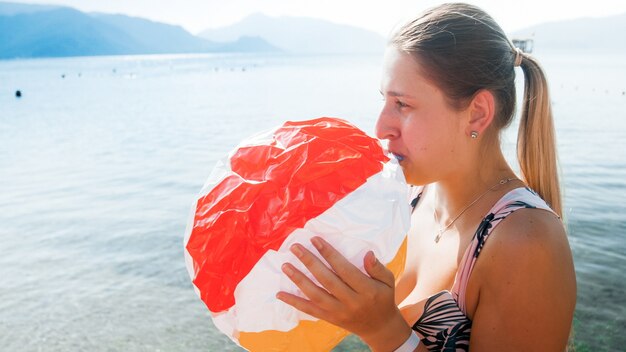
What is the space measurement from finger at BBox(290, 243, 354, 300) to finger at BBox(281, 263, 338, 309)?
22mm

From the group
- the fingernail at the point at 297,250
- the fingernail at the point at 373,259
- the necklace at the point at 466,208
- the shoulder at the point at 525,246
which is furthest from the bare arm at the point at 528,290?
the fingernail at the point at 297,250

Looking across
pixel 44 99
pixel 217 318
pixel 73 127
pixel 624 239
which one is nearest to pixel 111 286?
pixel 217 318

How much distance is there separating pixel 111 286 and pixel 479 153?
5792 millimetres

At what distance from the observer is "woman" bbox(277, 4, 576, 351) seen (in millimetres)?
1517

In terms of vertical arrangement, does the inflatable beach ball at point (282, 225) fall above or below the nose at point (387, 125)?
below

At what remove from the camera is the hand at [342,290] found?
138cm

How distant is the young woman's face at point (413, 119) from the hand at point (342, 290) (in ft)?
1.76

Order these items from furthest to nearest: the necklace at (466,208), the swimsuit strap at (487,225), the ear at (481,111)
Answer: the necklace at (466,208)
the ear at (481,111)
the swimsuit strap at (487,225)

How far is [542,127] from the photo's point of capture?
84.7 inches

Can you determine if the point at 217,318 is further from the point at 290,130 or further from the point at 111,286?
the point at 111,286

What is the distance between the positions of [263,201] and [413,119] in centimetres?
68

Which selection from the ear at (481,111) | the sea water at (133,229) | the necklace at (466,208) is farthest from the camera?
the sea water at (133,229)

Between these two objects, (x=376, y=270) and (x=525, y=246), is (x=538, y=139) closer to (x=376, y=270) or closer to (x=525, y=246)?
(x=525, y=246)

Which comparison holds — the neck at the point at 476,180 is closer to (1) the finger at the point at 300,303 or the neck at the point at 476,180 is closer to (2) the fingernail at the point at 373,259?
(2) the fingernail at the point at 373,259
